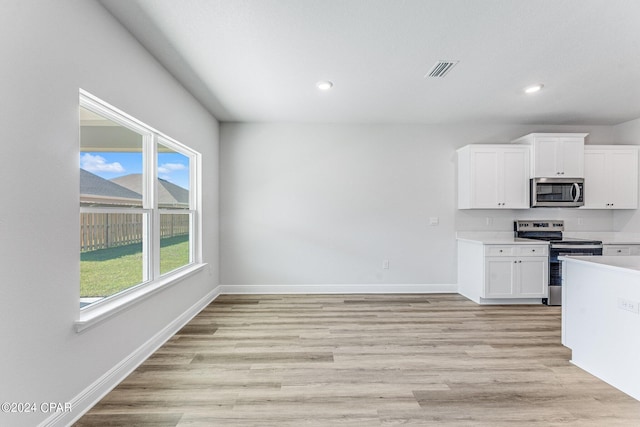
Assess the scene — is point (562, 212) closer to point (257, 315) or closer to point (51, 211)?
point (257, 315)

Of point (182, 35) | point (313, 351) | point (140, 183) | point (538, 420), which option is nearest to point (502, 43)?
point (182, 35)

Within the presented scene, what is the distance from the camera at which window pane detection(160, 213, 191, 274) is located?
125 inches

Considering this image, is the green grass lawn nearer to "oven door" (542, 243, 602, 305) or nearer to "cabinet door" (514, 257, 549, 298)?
"cabinet door" (514, 257, 549, 298)

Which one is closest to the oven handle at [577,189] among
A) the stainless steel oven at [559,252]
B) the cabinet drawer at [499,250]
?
the stainless steel oven at [559,252]

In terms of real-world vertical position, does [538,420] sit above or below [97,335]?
below

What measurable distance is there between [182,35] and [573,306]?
3857mm

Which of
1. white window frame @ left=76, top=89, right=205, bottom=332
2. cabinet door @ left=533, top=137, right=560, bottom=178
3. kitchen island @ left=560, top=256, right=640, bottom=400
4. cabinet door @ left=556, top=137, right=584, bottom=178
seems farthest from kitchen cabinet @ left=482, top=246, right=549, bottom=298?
white window frame @ left=76, top=89, right=205, bottom=332

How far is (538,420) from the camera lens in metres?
1.86

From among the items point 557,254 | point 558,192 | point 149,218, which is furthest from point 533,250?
point 149,218

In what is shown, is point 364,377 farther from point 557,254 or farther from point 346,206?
point 557,254

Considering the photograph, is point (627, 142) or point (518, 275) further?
point (627, 142)

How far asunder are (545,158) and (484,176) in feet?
2.82

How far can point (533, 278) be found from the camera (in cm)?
410

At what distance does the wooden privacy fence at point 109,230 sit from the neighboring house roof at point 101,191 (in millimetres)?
109
